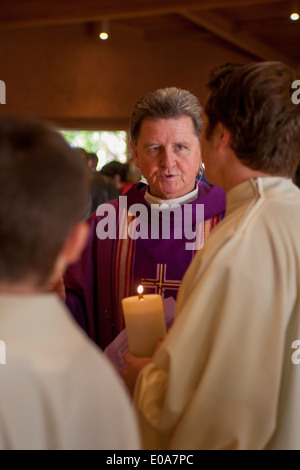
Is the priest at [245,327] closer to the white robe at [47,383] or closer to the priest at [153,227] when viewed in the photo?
the white robe at [47,383]

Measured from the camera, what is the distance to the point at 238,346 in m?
1.52

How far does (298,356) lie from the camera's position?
1.60 metres

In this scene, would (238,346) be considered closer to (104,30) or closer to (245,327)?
(245,327)

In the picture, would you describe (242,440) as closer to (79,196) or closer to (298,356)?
(298,356)

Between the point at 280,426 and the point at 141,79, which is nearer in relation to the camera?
the point at 280,426

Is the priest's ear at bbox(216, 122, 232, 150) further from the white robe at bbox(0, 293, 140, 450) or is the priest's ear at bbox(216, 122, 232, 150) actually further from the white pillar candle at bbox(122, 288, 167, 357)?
the white robe at bbox(0, 293, 140, 450)

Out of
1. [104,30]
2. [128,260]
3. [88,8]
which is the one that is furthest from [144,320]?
[104,30]

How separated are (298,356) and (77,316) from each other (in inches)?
46.3

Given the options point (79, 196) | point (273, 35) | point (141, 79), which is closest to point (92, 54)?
point (141, 79)

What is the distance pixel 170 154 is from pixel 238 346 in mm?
1160

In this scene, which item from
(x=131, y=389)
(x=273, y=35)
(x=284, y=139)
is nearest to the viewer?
(x=284, y=139)

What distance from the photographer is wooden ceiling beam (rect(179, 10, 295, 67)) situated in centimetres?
881

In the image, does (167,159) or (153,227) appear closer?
(167,159)

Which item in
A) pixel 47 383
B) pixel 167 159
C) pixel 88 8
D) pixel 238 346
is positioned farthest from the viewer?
pixel 88 8
